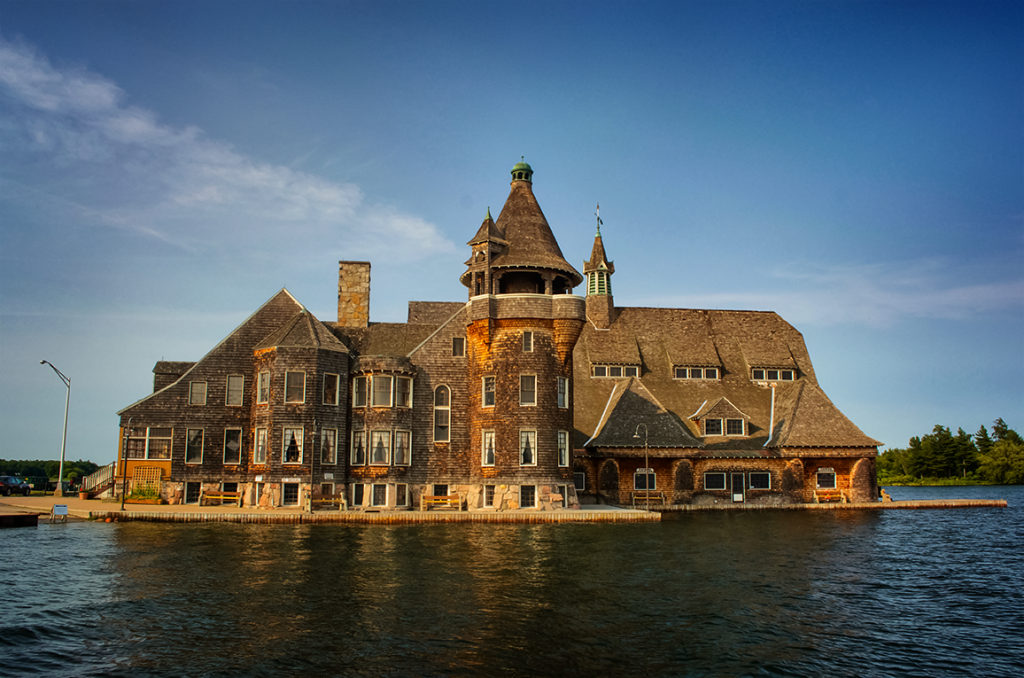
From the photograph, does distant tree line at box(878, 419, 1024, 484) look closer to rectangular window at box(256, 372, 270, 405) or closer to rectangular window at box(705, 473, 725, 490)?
rectangular window at box(705, 473, 725, 490)

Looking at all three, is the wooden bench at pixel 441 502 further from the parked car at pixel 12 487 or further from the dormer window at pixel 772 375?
the parked car at pixel 12 487

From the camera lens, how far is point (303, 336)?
4550cm

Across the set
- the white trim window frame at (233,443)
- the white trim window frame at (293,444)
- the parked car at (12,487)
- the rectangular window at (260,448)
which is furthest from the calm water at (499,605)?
the parked car at (12,487)

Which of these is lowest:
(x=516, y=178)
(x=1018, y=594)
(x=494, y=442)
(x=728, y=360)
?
(x=1018, y=594)

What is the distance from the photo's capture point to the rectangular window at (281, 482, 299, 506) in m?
44.3

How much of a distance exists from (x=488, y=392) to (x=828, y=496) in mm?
25068

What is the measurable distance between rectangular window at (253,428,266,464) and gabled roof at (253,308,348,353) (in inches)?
199

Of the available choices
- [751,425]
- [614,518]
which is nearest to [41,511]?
[614,518]

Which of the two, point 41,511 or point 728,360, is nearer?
point 41,511

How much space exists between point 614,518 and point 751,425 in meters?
17.3

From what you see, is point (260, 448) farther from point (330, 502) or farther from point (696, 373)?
point (696, 373)

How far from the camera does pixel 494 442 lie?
147 feet

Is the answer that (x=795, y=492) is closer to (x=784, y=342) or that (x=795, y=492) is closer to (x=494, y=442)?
(x=784, y=342)

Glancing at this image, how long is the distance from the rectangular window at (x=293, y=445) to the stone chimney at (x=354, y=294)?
31.6 ft
